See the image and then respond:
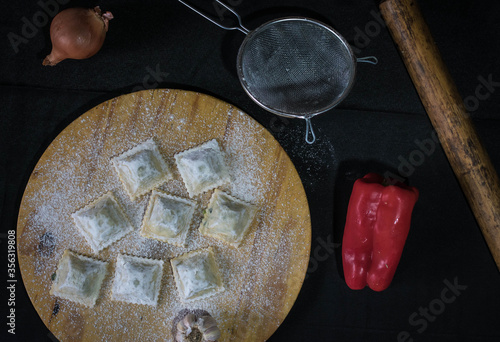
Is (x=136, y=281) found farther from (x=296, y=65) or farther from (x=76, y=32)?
Answer: (x=296, y=65)

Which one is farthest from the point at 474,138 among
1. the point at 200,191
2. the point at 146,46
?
the point at 146,46

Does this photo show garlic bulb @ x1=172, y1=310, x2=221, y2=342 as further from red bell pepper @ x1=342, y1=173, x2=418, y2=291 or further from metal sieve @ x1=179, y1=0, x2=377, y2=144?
metal sieve @ x1=179, y1=0, x2=377, y2=144

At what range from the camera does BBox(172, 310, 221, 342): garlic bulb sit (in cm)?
329

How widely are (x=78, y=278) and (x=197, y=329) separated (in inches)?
40.3

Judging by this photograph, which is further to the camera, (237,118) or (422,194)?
(422,194)

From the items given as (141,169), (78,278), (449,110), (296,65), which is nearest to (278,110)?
(296,65)

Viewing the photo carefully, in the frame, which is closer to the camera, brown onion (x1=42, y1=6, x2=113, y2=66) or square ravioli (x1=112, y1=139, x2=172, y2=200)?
brown onion (x1=42, y1=6, x2=113, y2=66)

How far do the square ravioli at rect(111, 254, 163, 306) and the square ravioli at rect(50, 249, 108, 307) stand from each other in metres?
0.14

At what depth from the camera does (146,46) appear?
365 cm

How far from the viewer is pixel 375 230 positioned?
3477 mm

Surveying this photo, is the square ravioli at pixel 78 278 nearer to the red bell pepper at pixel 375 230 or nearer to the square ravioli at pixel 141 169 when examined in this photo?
the square ravioli at pixel 141 169

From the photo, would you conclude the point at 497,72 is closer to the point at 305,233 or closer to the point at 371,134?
the point at 371,134

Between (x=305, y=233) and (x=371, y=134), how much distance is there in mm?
1076

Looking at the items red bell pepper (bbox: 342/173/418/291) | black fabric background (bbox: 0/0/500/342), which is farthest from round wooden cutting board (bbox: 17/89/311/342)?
red bell pepper (bbox: 342/173/418/291)
